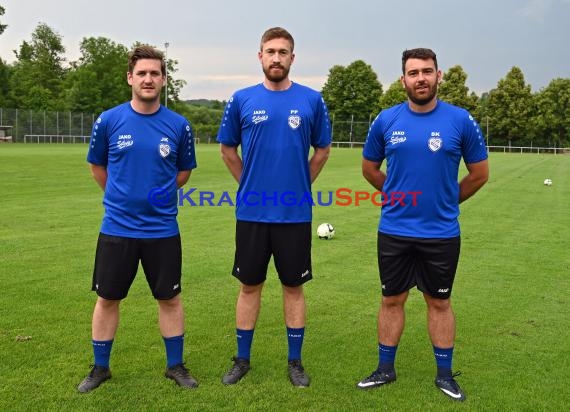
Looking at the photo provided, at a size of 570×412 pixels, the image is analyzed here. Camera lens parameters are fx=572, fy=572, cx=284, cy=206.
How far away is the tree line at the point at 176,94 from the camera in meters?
65.2

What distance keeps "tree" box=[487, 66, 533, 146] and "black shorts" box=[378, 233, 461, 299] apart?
66703 millimetres

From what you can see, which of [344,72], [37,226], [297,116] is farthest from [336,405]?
[344,72]

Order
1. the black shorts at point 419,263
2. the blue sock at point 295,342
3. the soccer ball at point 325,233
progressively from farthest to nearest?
the soccer ball at point 325,233
the blue sock at point 295,342
the black shorts at point 419,263

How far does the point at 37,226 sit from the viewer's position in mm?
9273

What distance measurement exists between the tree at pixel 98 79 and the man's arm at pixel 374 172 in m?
59.9

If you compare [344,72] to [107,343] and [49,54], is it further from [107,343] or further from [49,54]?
[107,343]

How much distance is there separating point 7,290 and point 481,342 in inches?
177

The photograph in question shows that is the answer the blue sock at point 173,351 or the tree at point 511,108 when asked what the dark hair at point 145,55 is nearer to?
the blue sock at point 173,351

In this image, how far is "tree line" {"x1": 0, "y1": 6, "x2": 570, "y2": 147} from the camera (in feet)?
214

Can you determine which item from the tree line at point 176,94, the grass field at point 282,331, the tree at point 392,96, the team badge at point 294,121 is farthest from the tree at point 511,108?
the team badge at point 294,121

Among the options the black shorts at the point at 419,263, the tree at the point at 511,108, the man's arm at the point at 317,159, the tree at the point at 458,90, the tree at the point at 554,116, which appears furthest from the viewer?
the tree at the point at 458,90

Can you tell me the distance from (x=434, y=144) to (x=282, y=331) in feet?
7.03

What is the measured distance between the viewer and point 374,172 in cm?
415

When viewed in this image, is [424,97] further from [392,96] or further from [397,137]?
[392,96]
